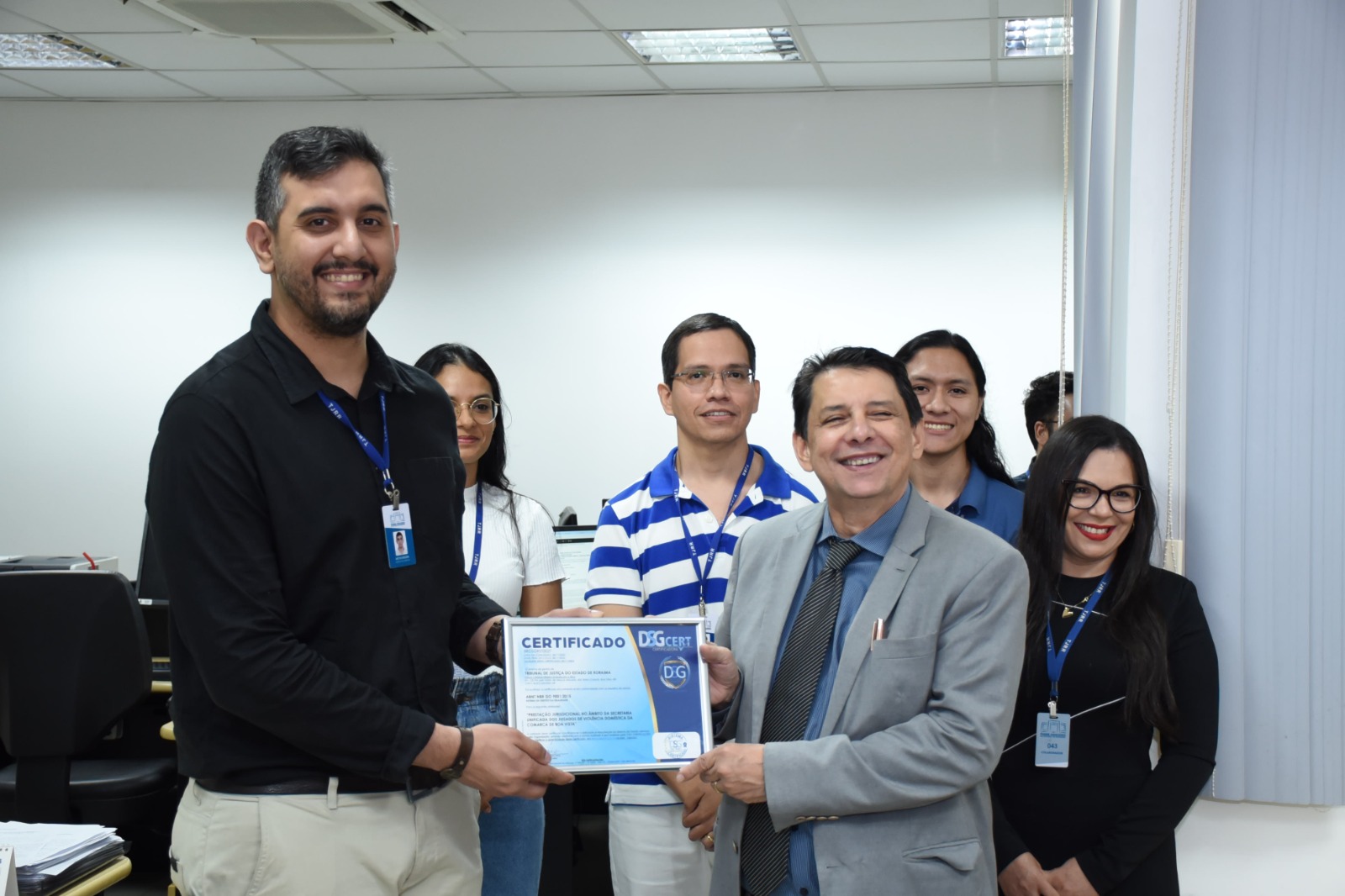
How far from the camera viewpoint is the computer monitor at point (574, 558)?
385 centimetres

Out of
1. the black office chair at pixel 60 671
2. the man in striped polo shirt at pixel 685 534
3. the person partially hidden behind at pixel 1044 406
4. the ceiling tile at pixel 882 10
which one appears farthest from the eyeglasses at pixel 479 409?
the ceiling tile at pixel 882 10

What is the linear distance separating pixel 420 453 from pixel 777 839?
0.80m

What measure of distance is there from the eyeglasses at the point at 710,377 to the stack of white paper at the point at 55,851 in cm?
139

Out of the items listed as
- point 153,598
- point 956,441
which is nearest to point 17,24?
point 153,598

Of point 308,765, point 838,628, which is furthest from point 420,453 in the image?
point 838,628

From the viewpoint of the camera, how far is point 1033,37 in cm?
493

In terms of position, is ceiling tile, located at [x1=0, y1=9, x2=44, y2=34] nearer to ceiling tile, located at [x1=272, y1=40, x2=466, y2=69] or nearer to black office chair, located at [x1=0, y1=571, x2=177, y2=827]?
ceiling tile, located at [x1=272, y1=40, x2=466, y2=69]

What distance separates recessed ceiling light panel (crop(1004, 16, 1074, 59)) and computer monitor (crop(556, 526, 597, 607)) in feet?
9.12

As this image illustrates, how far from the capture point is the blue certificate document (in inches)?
68.7

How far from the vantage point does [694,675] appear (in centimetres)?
177

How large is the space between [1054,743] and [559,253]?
14.8 ft

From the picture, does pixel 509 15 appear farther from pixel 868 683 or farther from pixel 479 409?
pixel 868 683

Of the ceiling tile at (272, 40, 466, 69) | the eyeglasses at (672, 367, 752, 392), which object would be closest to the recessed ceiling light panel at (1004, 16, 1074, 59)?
the ceiling tile at (272, 40, 466, 69)

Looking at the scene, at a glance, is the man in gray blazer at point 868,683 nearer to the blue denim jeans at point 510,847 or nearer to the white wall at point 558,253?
the blue denim jeans at point 510,847
